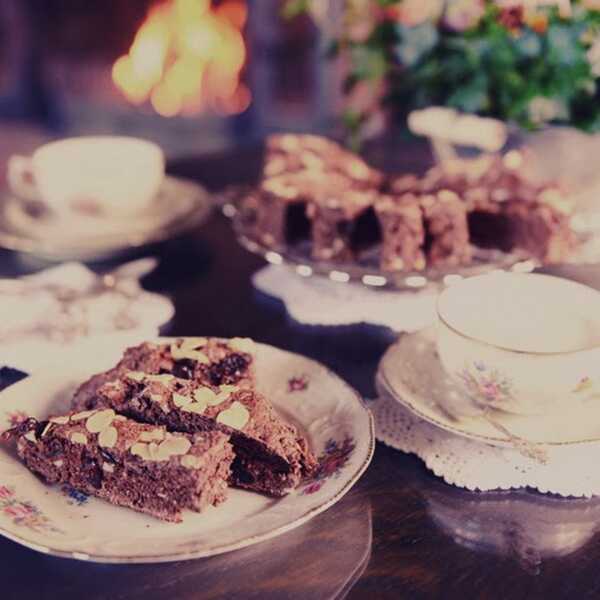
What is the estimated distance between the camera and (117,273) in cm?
161

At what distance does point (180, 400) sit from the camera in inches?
39.3

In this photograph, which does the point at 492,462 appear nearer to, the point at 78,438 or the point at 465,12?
the point at 78,438

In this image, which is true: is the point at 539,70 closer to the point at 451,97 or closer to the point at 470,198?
the point at 451,97

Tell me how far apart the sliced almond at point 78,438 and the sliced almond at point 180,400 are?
0.33 ft

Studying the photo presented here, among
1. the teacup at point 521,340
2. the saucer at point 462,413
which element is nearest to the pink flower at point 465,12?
the teacup at point 521,340

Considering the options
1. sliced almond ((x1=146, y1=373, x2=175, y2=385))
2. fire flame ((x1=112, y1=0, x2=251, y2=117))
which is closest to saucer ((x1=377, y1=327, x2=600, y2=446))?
sliced almond ((x1=146, y1=373, x2=175, y2=385))

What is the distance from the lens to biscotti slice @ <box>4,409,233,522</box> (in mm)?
931

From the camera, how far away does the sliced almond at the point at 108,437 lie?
3.13 feet

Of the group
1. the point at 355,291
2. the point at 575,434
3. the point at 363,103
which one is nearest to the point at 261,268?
the point at 355,291

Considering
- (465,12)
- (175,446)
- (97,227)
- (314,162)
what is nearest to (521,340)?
(175,446)

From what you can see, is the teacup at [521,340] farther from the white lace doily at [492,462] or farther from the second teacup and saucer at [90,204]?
the second teacup and saucer at [90,204]

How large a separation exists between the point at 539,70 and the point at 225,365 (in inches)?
35.0

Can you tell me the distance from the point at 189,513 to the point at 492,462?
0.36 meters

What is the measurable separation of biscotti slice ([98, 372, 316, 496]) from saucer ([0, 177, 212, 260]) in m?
0.69
